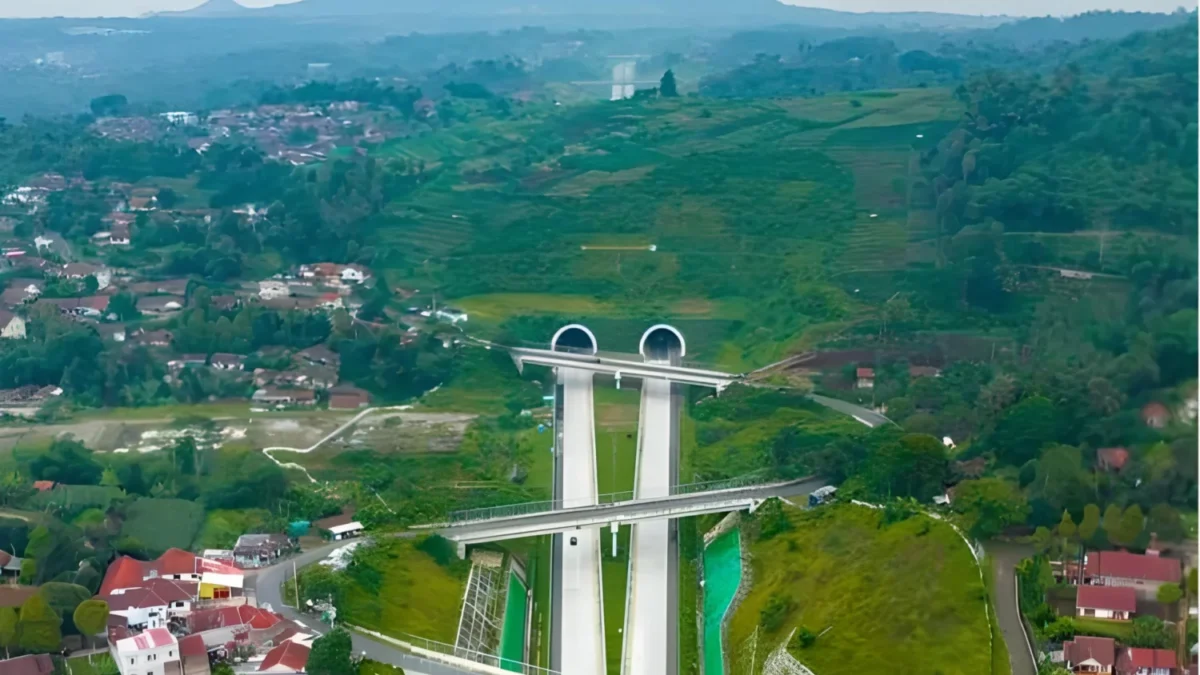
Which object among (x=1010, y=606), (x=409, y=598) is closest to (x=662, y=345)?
(x=409, y=598)

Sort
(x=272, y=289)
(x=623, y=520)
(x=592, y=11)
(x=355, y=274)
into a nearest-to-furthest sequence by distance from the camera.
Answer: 1. (x=623, y=520)
2. (x=272, y=289)
3. (x=355, y=274)
4. (x=592, y=11)

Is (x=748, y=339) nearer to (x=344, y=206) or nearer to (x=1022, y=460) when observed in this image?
(x=1022, y=460)

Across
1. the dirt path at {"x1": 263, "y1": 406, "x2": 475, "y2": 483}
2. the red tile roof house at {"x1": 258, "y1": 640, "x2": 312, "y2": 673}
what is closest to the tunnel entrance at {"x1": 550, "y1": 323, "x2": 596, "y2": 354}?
the dirt path at {"x1": 263, "y1": 406, "x2": 475, "y2": 483}

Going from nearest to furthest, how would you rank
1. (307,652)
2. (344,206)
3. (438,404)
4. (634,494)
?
1. (307,652)
2. (634,494)
3. (438,404)
4. (344,206)

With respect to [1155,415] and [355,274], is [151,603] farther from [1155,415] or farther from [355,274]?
[355,274]

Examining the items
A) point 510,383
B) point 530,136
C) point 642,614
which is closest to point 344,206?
point 530,136
